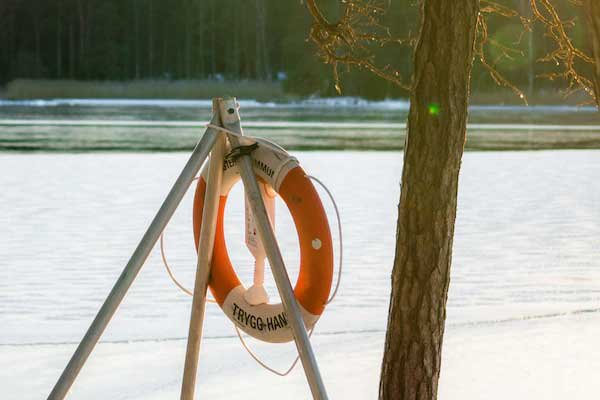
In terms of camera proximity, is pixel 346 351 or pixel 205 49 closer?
pixel 346 351

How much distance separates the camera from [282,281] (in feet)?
11.8

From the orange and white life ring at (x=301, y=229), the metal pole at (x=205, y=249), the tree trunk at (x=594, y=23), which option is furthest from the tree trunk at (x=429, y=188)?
the tree trunk at (x=594, y=23)

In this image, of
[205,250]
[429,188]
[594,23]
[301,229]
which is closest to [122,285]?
[205,250]

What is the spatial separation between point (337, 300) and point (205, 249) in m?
3.14

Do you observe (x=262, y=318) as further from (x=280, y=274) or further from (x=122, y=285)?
(x=122, y=285)

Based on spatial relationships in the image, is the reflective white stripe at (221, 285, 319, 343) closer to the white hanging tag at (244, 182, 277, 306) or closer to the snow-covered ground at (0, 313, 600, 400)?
the white hanging tag at (244, 182, 277, 306)

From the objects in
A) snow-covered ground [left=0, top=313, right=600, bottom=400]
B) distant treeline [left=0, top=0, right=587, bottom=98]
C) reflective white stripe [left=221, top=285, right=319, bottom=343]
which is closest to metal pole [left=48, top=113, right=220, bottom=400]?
reflective white stripe [left=221, top=285, right=319, bottom=343]

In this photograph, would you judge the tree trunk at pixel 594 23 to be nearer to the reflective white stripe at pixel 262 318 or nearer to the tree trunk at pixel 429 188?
the tree trunk at pixel 429 188

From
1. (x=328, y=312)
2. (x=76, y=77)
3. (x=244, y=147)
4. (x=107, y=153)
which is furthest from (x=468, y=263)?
(x=76, y=77)

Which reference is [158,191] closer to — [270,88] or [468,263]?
[468,263]

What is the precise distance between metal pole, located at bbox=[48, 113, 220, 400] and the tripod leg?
0.25ft

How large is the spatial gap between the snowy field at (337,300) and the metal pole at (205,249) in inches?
27.2

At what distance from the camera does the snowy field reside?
4789 mm

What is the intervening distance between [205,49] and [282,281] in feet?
251
